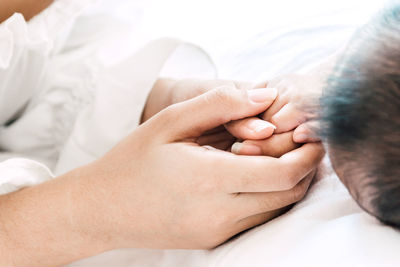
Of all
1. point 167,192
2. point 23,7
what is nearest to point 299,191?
point 167,192

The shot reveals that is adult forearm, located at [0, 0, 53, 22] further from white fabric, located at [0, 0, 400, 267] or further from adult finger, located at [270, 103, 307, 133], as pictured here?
adult finger, located at [270, 103, 307, 133]

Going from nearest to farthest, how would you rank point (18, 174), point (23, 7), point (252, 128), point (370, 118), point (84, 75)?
1. point (370, 118)
2. point (252, 128)
3. point (18, 174)
4. point (23, 7)
5. point (84, 75)

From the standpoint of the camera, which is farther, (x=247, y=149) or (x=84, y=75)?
(x=84, y=75)

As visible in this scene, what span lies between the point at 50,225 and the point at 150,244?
142mm

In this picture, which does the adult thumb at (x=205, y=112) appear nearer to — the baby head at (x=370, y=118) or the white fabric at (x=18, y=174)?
the baby head at (x=370, y=118)

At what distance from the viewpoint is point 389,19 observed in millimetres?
533

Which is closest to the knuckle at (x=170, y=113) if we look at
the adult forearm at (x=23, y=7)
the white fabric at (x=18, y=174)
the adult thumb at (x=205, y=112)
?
the adult thumb at (x=205, y=112)

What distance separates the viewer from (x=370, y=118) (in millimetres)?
492

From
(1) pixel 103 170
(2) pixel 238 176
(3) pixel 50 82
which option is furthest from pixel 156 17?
(2) pixel 238 176

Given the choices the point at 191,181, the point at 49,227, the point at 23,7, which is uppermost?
the point at 23,7

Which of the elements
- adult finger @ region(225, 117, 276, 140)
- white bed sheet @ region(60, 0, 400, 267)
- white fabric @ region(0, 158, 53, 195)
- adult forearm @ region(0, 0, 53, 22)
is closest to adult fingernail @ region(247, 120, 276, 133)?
adult finger @ region(225, 117, 276, 140)

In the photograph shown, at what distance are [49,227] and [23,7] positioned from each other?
1.17ft

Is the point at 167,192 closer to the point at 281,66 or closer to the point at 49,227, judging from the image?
the point at 49,227

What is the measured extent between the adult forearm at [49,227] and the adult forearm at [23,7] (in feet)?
0.92
